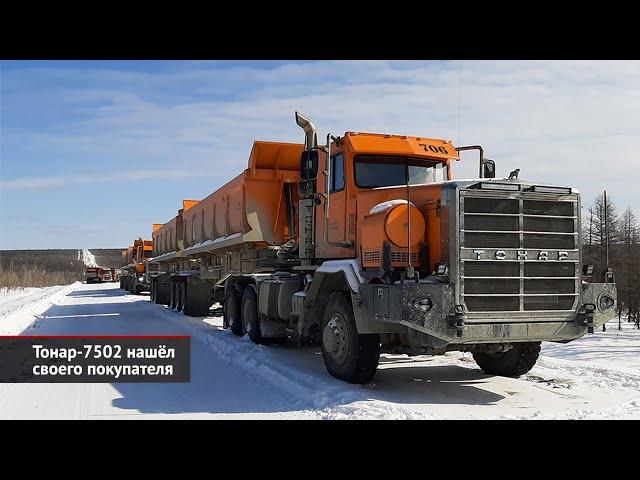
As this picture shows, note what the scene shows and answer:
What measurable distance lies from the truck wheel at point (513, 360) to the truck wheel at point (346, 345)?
190 centimetres

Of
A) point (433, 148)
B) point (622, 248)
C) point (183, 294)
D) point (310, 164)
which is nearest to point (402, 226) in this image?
point (433, 148)

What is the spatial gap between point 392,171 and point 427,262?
1.83 m

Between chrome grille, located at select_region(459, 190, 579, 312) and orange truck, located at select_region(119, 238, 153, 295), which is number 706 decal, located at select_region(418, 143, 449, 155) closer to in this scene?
chrome grille, located at select_region(459, 190, 579, 312)

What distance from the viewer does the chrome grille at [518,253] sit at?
642cm

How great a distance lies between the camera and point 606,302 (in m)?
6.94

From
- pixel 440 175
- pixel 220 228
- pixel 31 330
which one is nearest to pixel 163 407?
pixel 440 175

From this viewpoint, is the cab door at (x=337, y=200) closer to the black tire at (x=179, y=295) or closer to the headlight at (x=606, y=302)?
the headlight at (x=606, y=302)

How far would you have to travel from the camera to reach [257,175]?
11391 millimetres

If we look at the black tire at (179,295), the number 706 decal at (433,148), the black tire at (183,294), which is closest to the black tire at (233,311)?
the black tire at (183,294)
